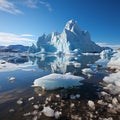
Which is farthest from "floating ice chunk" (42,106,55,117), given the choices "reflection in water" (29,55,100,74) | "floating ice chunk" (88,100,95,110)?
"reflection in water" (29,55,100,74)

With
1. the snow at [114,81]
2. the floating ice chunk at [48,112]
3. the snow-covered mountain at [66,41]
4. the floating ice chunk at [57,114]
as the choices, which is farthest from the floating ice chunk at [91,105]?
the snow-covered mountain at [66,41]

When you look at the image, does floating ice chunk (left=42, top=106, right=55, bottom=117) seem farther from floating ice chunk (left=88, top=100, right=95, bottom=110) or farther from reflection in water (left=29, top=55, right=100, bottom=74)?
reflection in water (left=29, top=55, right=100, bottom=74)

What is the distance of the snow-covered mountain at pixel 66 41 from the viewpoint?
2344 inches

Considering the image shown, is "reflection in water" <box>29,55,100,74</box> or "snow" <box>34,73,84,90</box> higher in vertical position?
"snow" <box>34,73,84,90</box>

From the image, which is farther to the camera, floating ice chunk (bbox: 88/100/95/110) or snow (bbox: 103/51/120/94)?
snow (bbox: 103/51/120/94)

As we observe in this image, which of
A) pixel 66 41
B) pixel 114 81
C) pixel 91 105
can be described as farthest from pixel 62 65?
pixel 66 41

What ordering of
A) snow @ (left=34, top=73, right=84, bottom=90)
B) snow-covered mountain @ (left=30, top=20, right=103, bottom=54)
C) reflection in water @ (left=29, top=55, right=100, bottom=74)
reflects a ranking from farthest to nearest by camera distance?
1. snow-covered mountain @ (left=30, top=20, right=103, bottom=54)
2. reflection in water @ (left=29, top=55, right=100, bottom=74)
3. snow @ (left=34, top=73, right=84, bottom=90)

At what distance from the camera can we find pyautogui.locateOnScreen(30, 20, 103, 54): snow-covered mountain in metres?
59.5

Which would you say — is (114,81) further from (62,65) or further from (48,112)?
(62,65)

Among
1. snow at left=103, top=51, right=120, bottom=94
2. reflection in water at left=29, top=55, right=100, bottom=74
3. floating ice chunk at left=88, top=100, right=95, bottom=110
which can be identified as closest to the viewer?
floating ice chunk at left=88, top=100, right=95, bottom=110

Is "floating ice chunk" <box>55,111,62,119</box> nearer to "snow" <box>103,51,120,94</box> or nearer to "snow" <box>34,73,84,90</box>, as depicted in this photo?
"snow" <box>34,73,84,90</box>

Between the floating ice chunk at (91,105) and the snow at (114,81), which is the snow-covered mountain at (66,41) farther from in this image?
the floating ice chunk at (91,105)

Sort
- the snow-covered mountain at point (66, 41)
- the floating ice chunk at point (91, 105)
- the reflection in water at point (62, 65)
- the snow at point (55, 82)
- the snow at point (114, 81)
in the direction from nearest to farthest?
the floating ice chunk at point (91, 105) → the snow at point (114, 81) → the snow at point (55, 82) → the reflection in water at point (62, 65) → the snow-covered mountain at point (66, 41)

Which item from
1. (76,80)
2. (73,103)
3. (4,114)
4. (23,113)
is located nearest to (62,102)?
(73,103)
